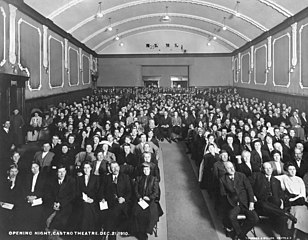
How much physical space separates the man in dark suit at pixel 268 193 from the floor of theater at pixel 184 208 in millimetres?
296

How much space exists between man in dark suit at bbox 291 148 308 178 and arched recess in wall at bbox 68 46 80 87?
14.8m

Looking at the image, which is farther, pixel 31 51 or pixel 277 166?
pixel 31 51

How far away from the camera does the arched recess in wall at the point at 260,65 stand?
18959 millimetres

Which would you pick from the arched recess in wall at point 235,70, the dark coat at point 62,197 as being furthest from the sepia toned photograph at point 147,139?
the arched recess in wall at point 235,70

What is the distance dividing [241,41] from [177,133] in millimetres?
13784

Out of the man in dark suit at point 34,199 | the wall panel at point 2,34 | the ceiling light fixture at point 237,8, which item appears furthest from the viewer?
the ceiling light fixture at point 237,8

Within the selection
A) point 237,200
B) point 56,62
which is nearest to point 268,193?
point 237,200

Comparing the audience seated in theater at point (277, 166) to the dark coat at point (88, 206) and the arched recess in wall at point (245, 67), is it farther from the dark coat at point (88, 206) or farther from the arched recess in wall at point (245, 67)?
the arched recess in wall at point (245, 67)

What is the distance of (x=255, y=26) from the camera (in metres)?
18.6

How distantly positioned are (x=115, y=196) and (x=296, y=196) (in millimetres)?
3242

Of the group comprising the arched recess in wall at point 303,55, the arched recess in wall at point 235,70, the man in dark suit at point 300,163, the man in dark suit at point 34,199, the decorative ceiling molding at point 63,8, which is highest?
the decorative ceiling molding at point 63,8

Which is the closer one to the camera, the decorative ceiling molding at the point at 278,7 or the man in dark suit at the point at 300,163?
the man in dark suit at the point at 300,163

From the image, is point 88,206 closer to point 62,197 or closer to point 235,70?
point 62,197

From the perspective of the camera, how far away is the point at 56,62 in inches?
646
